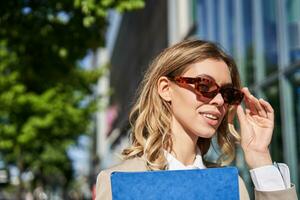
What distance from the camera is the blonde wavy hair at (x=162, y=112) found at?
1.82m

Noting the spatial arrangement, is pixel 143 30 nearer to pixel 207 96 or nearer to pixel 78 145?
pixel 78 145

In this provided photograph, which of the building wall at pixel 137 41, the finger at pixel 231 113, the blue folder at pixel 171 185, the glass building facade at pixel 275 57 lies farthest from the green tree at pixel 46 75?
the blue folder at pixel 171 185

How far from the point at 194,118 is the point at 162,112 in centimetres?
11

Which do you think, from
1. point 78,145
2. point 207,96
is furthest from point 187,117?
point 78,145

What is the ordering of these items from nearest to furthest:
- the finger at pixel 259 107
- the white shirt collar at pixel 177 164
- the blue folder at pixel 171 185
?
the blue folder at pixel 171 185, the white shirt collar at pixel 177 164, the finger at pixel 259 107

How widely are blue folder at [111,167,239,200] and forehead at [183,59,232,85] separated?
0.32m

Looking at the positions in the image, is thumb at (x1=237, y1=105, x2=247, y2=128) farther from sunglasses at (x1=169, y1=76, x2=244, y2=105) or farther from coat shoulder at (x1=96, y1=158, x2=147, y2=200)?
coat shoulder at (x1=96, y1=158, x2=147, y2=200)

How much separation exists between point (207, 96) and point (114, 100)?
41.8m

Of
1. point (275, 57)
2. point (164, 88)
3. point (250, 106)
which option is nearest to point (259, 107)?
point (250, 106)

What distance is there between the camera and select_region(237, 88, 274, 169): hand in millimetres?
1843

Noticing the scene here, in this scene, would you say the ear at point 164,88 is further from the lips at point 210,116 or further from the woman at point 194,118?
the lips at point 210,116

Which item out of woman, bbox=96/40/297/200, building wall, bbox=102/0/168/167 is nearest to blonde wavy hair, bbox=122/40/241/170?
woman, bbox=96/40/297/200

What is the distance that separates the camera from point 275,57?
869 cm

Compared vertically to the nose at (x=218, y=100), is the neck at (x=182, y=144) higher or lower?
lower
